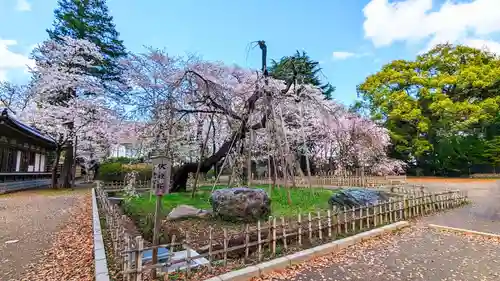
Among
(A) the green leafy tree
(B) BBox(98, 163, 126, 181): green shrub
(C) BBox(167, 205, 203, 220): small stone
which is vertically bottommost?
(C) BBox(167, 205, 203, 220): small stone

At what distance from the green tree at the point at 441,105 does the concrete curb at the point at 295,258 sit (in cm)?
2308

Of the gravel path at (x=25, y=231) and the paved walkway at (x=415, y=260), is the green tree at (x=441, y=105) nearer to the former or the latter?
the paved walkway at (x=415, y=260)

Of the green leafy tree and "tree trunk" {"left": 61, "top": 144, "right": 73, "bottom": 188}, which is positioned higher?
the green leafy tree

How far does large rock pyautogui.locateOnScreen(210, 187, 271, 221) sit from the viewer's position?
7.02 metres

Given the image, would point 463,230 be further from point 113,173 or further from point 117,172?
point 113,173

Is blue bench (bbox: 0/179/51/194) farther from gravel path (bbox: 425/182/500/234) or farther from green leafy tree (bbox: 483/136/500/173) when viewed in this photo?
green leafy tree (bbox: 483/136/500/173)

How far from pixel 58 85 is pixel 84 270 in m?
16.5

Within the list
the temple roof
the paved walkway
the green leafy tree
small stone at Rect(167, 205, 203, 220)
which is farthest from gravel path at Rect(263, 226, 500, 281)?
the green leafy tree

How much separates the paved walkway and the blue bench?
16.9 metres

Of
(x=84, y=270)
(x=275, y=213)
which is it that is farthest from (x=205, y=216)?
(x=84, y=270)

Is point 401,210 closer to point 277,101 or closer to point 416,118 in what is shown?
point 277,101

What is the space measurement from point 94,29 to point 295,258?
2100cm

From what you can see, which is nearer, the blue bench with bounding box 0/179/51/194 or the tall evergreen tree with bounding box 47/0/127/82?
the blue bench with bounding box 0/179/51/194

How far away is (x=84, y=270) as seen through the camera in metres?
4.10
